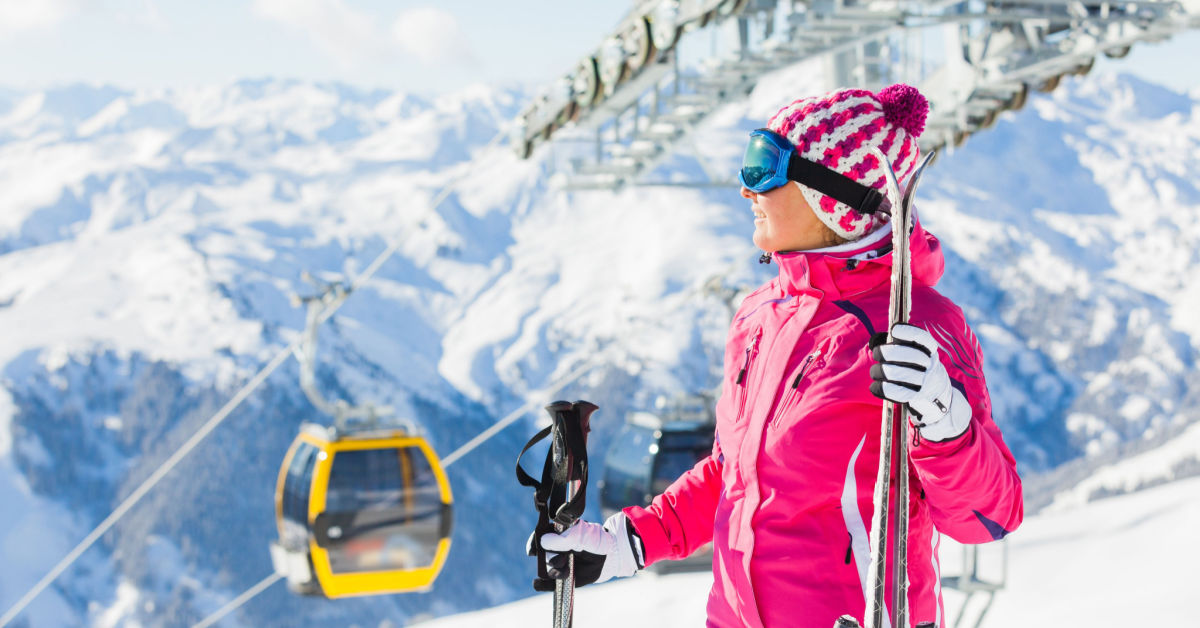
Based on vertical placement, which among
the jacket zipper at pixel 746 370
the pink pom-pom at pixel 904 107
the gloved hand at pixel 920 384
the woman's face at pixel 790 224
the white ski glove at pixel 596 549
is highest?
the pink pom-pom at pixel 904 107

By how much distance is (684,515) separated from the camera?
2076 mm

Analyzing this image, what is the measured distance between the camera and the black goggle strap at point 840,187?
174 cm

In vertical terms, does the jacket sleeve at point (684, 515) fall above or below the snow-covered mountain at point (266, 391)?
above

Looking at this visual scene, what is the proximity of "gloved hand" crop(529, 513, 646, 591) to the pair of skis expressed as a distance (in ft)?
1.70

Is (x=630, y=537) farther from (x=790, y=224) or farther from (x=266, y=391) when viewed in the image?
(x=266, y=391)

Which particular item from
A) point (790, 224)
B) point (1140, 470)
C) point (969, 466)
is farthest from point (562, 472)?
point (1140, 470)

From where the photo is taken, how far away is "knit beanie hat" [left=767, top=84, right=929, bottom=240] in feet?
5.78

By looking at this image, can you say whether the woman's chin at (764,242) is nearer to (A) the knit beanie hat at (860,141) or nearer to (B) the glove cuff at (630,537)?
(A) the knit beanie hat at (860,141)

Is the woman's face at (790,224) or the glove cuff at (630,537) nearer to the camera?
the woman's face at (790,224)

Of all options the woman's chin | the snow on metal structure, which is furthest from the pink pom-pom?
the snow on metal structure

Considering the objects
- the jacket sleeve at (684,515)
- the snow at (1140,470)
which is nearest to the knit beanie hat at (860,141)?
the jacket sleeve at (684,515)

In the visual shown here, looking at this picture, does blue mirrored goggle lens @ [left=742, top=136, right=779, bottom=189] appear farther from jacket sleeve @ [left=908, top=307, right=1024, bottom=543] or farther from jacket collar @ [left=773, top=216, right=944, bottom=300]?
jacket sleeve @ [left=908, top=307, right=1024, bottom=543]

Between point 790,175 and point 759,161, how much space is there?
6 centimetres

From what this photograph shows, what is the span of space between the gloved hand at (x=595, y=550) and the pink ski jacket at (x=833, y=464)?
25 cm
